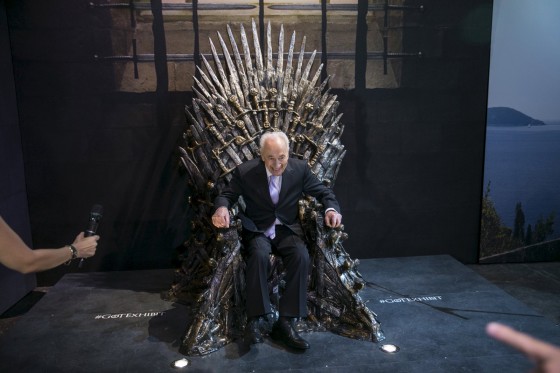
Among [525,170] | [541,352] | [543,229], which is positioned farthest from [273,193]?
[543,229]

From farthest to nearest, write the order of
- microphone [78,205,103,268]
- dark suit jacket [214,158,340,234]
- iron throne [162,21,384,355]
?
1. dark suit jacket [214,158,340,234]
2. iron throne [162,21,384,355]
3. microphone [78,205,103,268]

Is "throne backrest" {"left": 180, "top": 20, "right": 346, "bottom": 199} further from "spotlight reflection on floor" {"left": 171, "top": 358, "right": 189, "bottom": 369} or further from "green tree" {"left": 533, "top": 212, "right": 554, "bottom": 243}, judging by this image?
"green tree" {"left": 533, "top": 212, "right": 554, "bottom": 243}

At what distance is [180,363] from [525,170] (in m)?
4.03

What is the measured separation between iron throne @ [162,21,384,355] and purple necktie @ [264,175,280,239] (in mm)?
179

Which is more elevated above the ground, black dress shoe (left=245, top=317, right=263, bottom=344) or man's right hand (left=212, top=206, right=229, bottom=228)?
man's right hand (left=212, top=206, right=229, bottom=228)

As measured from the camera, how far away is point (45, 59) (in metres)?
A: 4.65

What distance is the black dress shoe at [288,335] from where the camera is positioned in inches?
130

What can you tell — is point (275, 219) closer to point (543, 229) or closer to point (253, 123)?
point (253, 123)

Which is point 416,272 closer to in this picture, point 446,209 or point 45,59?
point 446,209

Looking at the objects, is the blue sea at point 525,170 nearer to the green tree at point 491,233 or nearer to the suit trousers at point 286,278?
the green tree at point 491,233

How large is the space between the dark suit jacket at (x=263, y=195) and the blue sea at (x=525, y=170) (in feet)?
8.07

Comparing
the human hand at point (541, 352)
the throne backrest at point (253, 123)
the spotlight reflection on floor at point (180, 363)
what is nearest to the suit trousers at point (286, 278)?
the spotlight reflection on floor at point (180, 363)

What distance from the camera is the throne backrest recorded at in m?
3.99

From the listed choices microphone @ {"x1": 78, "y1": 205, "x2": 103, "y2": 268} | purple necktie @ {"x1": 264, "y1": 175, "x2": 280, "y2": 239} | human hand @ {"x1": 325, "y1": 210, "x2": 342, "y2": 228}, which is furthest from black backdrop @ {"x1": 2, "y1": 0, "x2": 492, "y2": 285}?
microphone @ {"x1": 78, "y1": 205, "x2": 103, "y2": 268}
